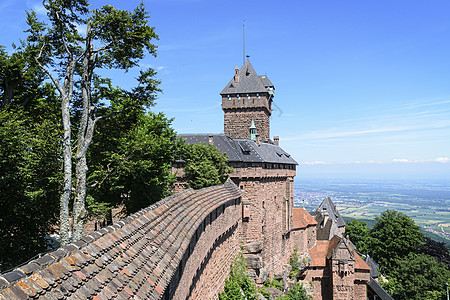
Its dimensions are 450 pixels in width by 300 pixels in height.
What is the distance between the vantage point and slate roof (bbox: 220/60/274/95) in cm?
3822

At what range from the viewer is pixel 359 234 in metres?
62.6

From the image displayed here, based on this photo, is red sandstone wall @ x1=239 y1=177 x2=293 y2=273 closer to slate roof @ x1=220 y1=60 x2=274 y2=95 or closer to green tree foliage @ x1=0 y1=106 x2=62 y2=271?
slate roof @ x1=220 y1=60 x2=274 y2=95

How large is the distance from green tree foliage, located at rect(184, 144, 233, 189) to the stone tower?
1234 cm

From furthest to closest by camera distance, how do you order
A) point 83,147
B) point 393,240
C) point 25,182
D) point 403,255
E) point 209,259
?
point 393,240, point 403,255, point 83,147, point 25,182, point 209,259

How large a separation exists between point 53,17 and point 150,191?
10.4m

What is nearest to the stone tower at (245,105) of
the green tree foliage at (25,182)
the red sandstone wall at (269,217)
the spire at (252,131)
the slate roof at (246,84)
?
the slate roof at (246,84)

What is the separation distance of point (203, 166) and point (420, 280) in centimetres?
3411

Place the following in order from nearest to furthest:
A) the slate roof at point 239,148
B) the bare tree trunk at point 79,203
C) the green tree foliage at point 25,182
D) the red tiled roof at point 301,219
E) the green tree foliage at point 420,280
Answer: the bare tree trunk at point 79,203 < the green tree foliage at point 25,182 < the slate roof at point 239,148 < the green tree foliage at point 420,280 < the red tiled roof at point 301,219

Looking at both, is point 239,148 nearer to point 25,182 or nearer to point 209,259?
point 209,259

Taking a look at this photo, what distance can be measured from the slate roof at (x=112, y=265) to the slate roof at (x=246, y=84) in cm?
3198

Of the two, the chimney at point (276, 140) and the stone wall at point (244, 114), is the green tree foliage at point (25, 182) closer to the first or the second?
the stone wall at point (244, 114)

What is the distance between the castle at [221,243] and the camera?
3807 mm

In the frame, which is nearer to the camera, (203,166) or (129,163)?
(129,163)

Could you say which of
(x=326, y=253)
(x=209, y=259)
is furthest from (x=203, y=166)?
(x=326, y=253)
